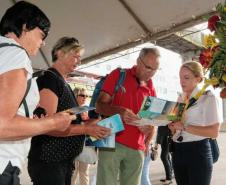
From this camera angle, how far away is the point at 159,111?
8.68 feet

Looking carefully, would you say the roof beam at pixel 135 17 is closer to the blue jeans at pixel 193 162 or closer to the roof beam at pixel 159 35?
the roof beam at pixel 159 35

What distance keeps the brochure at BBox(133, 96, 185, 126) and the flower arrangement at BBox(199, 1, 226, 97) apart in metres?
0.57

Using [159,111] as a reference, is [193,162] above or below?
below

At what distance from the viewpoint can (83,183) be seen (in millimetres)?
5691

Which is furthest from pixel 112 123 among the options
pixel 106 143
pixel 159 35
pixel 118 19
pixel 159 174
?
pixel 159 174

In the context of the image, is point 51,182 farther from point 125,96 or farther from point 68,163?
point 125,96

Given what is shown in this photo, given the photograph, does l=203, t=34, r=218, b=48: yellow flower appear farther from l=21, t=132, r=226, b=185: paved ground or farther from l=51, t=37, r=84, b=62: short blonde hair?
l=21, t=132, r=226, b=185: paved ground

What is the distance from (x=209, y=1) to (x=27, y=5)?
211 cm

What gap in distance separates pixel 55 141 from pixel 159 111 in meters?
0.78

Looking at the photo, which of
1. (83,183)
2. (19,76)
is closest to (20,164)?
(19,76)

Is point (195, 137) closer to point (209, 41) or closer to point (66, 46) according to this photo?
point (209, 41)

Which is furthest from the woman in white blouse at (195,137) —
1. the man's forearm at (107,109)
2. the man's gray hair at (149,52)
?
the man's forearm at (107,109)

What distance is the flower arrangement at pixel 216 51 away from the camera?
6.48 feet

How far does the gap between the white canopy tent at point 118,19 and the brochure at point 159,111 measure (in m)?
1.00
